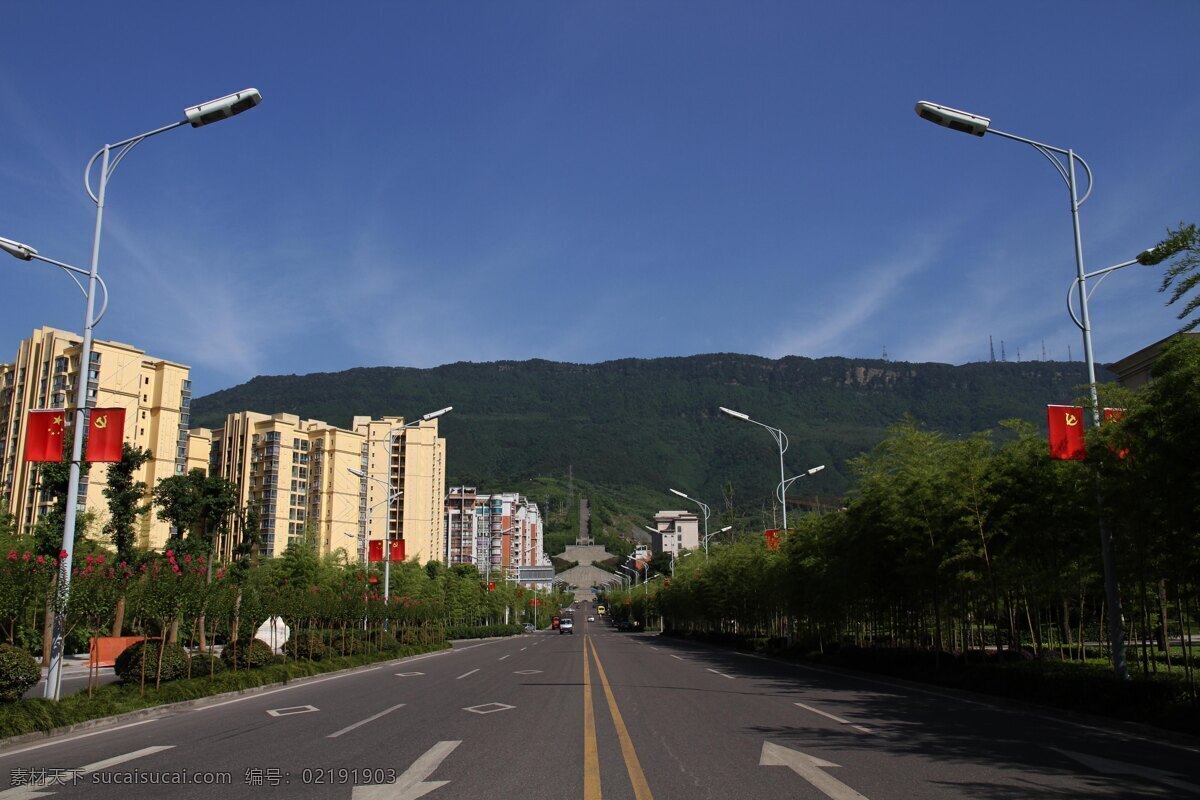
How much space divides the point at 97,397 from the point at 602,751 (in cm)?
7509

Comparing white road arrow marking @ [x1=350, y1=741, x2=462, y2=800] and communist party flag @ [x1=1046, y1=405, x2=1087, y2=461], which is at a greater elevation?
communist party flag @ [x1=1046, y1=405, x2=1087, y2=461]

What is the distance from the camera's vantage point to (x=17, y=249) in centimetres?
1631

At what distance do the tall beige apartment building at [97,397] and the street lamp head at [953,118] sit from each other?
7319 centimetres

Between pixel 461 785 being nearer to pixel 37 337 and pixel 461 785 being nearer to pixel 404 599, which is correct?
pixel 404 599

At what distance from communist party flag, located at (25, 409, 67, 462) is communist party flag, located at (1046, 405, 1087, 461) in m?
19.1

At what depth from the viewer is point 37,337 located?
78500mm

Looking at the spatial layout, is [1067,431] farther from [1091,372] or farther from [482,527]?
[482,527]

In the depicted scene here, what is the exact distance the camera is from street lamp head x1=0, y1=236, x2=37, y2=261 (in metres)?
16.2

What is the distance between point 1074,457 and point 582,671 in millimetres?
16961

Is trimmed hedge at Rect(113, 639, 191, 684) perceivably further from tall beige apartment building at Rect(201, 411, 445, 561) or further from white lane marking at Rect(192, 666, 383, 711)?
tall beige apartment building at Rect(201, 411, 445, 561)

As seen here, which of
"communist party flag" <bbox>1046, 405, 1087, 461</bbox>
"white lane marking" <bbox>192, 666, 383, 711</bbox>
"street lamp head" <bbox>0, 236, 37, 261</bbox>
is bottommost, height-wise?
"white lane marking" <bbox>192, 666, 383, 711</bbox>

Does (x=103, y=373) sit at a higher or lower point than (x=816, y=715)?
higher

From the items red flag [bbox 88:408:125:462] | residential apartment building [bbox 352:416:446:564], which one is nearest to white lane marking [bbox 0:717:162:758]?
red flag [bbox 88:408:125:462]

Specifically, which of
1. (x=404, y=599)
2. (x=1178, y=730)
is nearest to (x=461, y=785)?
(x=1178, y=730)
